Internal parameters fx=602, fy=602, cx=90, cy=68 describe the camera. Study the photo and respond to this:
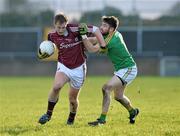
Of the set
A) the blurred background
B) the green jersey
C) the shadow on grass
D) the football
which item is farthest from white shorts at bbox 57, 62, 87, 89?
the blurred background

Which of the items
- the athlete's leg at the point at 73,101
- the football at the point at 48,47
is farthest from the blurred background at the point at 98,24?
the football at the point at 48,47

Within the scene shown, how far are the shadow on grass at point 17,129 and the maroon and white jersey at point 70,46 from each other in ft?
4.37

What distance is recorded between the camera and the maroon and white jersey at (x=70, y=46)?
1097 cm

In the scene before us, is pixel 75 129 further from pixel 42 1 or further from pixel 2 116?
pixel 42 1

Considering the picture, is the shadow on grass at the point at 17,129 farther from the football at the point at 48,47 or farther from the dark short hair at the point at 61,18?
the dark short hair at the point at 61,18

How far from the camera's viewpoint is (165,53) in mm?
50594

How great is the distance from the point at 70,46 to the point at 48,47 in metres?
0.47

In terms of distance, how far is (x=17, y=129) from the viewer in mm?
10531

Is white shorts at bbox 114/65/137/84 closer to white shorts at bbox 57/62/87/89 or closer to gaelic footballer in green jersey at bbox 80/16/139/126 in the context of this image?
gaelic footballer in green jersey at bbox 80/16/139/126

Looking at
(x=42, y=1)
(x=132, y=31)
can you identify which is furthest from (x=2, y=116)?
(x=42, y=1)

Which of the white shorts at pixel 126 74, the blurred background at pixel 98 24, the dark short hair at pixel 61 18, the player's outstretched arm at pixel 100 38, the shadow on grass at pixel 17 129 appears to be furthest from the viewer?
the blurred background at pixel 98 24

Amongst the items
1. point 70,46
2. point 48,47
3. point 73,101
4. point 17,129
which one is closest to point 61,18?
point 70,46

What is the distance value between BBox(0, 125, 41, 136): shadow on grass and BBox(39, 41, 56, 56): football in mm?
1454

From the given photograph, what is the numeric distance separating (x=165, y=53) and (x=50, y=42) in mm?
40029
